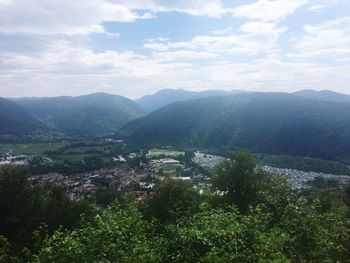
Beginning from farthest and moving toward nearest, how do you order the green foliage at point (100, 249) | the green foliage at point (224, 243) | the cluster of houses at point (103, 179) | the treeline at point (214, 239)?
1. the cluster of houses at point (103, 179)
2. the treeline at point (214, 239)
3. the green foliage at point (100, 249)
4. the green foliage at point (224, 243)

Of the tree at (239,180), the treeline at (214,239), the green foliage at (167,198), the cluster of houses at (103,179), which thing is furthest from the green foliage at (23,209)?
the cluster of houses at (103,179)

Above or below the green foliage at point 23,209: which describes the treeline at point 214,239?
above

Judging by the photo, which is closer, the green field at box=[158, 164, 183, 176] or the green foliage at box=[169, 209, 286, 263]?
the green foliage at box=[169, 209, 286, 263]

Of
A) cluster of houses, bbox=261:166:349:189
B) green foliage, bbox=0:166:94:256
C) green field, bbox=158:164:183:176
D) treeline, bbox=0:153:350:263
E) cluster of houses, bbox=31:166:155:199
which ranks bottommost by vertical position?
cluster of houses, bbox=261:166:349:189

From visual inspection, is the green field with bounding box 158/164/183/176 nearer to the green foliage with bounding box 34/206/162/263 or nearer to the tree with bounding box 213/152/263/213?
the tree with bounding box 213/152/263/213

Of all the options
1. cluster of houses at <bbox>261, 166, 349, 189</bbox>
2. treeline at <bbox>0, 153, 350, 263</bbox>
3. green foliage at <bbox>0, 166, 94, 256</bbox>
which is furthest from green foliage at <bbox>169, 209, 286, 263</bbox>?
cluster of houses at <bbox>261, 166, 349, 189</bbox>

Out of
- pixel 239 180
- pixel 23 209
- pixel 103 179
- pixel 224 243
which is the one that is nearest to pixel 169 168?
pixel 103 179

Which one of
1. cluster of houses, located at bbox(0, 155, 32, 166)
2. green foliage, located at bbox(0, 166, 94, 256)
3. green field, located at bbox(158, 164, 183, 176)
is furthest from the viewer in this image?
cluster of houses, located at bbox(0, 155, 32, 166)

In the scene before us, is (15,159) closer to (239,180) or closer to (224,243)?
(239,180)

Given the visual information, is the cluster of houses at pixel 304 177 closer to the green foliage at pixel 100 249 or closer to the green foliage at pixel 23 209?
the green foliage at pixel 23 209
